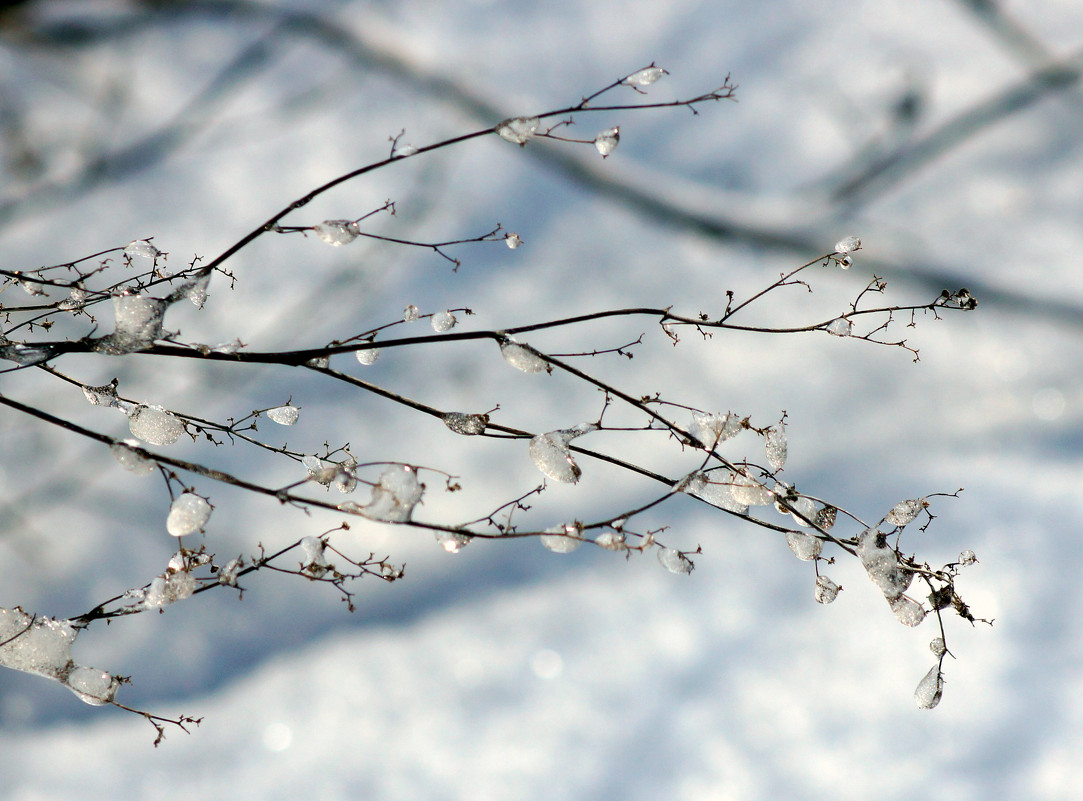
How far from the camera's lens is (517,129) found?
3.52ft

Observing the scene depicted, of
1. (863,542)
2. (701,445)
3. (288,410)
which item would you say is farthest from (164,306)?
(863,542)

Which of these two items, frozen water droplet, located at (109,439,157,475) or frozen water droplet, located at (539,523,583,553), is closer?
frozen water droplet, located at (109,439,157,475)

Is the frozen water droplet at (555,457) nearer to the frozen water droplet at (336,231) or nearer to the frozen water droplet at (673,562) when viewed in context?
the frozen water droplet at (673,562)

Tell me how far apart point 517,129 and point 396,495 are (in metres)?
0.65

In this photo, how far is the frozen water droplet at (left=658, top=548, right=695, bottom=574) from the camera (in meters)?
1.11

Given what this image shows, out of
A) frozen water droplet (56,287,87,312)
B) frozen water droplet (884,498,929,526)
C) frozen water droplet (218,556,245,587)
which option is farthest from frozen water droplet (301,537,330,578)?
frozen water droplet (884,498,929,526)

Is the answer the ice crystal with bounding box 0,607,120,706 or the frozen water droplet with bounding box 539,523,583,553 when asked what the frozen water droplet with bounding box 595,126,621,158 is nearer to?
the frozen water droplet with bounding box 539,523,583,553

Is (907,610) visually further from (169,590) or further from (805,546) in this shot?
(169,590)

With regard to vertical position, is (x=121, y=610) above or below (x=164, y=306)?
below

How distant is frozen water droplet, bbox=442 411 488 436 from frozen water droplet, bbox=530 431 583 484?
0.10 m

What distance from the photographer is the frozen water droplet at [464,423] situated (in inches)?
42.9

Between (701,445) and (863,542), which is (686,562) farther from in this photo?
(863,542)

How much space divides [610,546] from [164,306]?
80 cm

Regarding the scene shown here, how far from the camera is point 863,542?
112 cm
